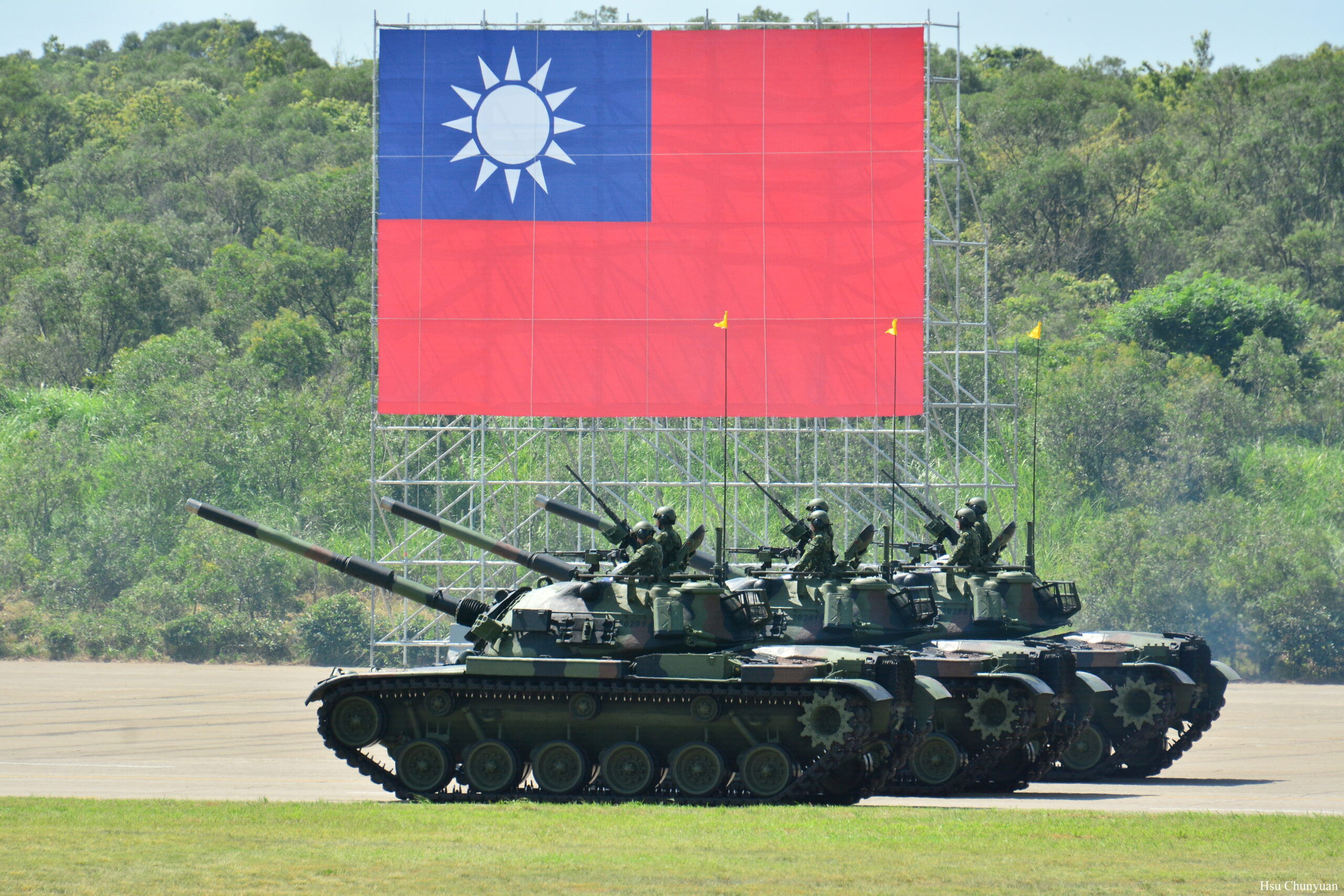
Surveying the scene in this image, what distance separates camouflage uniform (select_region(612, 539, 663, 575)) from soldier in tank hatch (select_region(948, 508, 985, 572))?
5.79m

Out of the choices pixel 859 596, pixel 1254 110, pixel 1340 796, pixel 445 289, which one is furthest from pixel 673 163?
pixel 1254 110

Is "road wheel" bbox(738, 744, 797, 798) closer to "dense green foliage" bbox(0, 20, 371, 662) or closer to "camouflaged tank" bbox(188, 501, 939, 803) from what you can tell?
"camouflaged tank" bbox(188, 501, 939, 803)

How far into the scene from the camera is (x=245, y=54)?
122000 mm

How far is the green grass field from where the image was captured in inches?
533

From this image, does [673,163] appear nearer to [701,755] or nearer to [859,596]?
[859,596]

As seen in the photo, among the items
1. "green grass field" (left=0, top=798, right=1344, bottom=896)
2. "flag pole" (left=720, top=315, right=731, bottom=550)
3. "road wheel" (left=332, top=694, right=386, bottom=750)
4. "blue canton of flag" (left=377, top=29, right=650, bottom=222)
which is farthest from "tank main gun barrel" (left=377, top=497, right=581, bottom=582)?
"blue canton of flag" (left=377, top=29, right=650, bottom=222)

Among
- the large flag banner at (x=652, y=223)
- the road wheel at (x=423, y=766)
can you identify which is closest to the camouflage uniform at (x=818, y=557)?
the road wheel at (x=423, y=766)

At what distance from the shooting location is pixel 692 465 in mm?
46250

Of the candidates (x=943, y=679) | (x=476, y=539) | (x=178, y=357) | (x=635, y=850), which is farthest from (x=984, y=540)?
(x=178, y=357)

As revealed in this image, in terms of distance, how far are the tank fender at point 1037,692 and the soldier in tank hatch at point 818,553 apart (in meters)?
3.18

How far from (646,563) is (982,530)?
6.43m

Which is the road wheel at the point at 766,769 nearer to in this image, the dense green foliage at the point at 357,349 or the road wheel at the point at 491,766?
the road wheel at the point at 491,766

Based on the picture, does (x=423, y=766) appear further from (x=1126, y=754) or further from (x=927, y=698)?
(x=1126, y=754)

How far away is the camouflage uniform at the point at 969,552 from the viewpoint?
2522 centimetres
